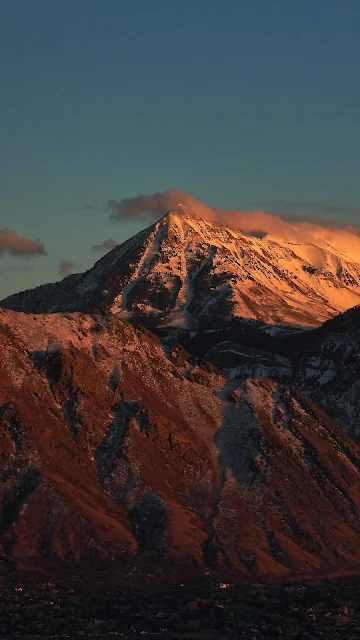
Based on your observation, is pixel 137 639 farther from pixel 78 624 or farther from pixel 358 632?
pixel 358 632

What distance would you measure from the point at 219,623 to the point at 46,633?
26.7 m

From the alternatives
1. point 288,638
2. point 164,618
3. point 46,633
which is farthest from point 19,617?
point 288,638

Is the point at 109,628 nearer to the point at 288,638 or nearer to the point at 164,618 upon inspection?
the point at 164,618

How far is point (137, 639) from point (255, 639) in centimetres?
1595

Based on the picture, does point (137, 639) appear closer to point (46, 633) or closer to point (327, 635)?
point (46, 633)

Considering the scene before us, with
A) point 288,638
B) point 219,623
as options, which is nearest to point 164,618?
point 219,623

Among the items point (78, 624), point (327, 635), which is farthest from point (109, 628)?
point (327, 635)

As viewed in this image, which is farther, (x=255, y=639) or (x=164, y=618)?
(x=164, y=618)

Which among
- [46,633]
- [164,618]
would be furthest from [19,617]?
[164,618]

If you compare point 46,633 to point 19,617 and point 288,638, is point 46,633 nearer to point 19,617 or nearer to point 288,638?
point 19,617

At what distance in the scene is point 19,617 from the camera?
193m

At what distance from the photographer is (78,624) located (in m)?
192

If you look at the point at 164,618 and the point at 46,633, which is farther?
the point at 164,618

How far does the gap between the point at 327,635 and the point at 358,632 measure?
4.57 metres
